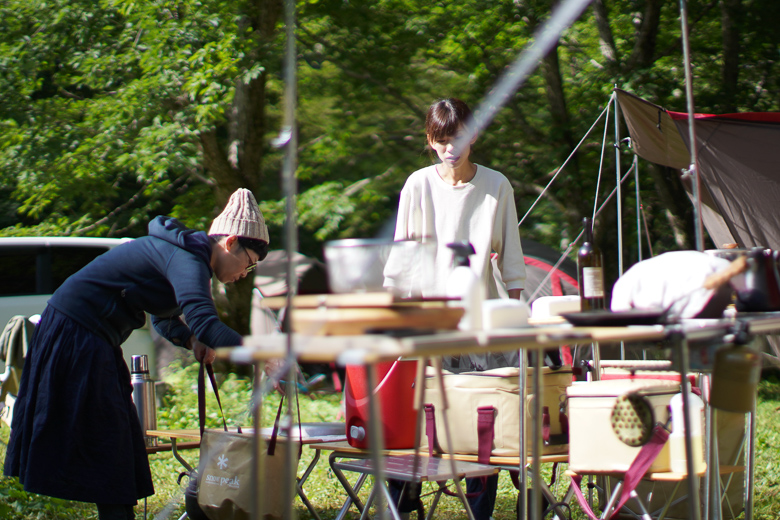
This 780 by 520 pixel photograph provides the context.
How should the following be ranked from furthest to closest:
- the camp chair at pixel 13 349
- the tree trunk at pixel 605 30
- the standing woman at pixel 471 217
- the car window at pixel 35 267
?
the tree trunk at pixel 605 30 → the car window at pixel 35 267 → the camp chair at pixel 13 349 → the standing woman at pixel 471 217

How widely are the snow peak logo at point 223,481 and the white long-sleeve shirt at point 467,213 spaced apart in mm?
1000

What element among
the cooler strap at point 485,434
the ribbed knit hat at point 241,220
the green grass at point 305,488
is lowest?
the green grass at point 305,488

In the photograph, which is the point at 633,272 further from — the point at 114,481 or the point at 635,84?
the point at 635,84

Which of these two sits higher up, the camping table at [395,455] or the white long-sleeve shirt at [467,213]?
the white long-sleeve shirt at [467,213]

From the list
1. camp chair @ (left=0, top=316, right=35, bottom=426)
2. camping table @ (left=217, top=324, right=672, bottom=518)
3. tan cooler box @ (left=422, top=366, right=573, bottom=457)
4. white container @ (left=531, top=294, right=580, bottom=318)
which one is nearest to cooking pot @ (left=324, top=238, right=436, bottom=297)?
camping table @ (left=217, top=324, right=672, bottom=518)

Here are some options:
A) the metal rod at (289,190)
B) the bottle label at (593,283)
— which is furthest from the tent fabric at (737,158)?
the metal rod at (289,190)

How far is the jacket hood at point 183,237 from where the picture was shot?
7.34 feet

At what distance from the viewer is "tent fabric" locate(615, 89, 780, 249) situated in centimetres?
488

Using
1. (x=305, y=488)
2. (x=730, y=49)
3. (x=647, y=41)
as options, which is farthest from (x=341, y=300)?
(x=730, y=49)

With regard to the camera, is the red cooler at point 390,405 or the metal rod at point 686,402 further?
the red cooler at point 390,405

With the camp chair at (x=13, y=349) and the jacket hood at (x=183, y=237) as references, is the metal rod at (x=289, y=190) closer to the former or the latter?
the jacket hood at (x=183, y=237)

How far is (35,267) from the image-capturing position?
7.37m

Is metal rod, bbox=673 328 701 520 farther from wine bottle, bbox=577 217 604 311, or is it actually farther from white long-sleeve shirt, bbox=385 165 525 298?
white long-sleeve shirt, bbox=385 165 525 298

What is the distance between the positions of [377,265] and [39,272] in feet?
21.8
